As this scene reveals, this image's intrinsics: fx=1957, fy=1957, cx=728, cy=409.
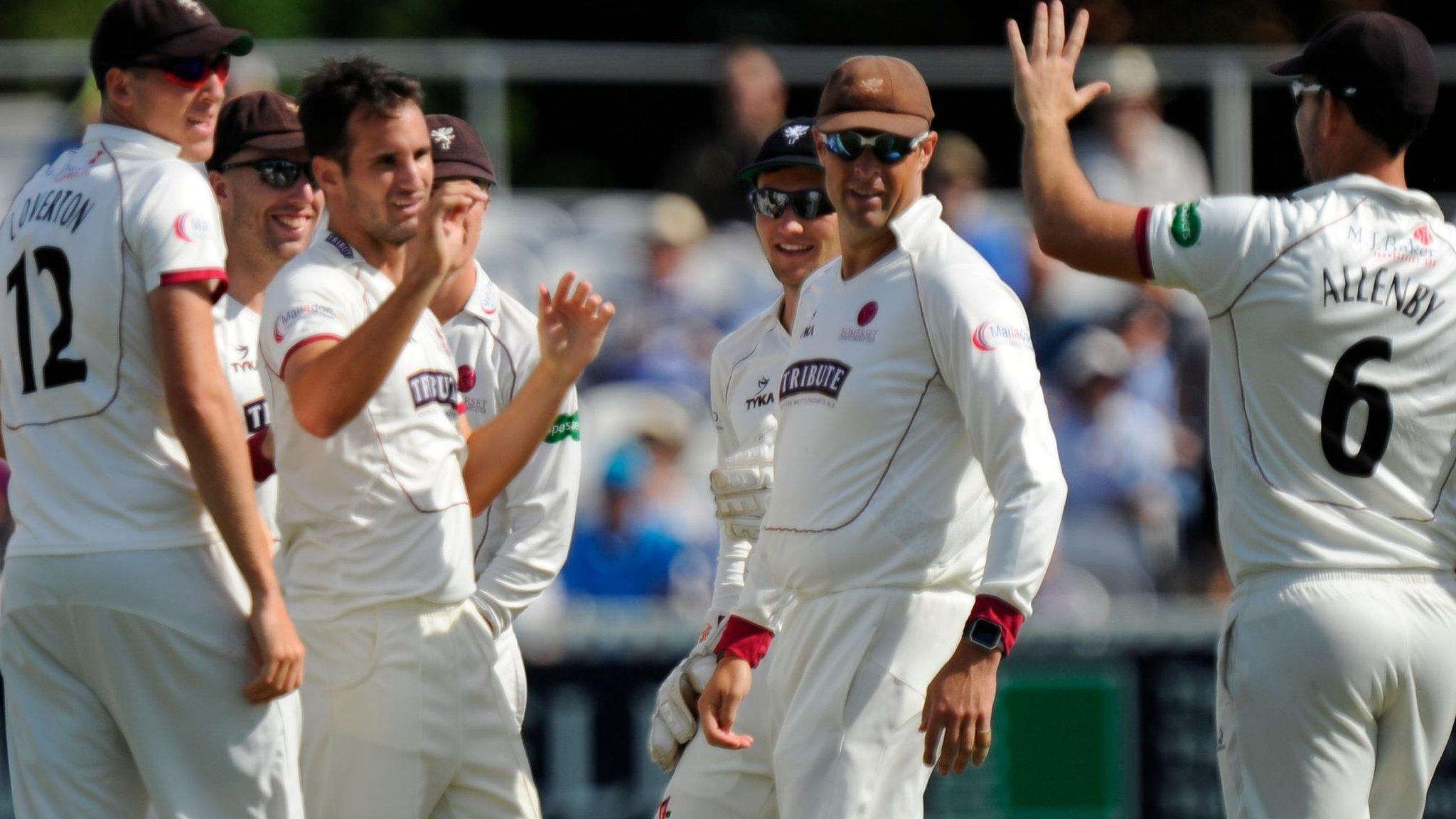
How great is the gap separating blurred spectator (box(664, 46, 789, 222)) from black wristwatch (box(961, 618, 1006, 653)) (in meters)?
6.64

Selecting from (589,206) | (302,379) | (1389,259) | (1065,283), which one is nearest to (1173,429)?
(1065,283)

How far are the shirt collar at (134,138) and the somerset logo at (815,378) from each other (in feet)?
5.37

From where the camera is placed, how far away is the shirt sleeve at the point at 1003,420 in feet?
14.6

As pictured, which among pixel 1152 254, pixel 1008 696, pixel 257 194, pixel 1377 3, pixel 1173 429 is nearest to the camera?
pixel 1152 254

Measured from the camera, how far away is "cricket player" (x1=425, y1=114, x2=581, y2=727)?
19.5 feet

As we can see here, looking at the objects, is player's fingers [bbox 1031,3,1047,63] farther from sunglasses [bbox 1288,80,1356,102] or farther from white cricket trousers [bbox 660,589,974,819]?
white cricket trousers [bbox 660,589,974,819]

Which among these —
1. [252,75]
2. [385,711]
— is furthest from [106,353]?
[252,75]

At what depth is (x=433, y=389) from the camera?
5.05m

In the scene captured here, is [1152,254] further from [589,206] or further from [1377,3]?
[1377,3]

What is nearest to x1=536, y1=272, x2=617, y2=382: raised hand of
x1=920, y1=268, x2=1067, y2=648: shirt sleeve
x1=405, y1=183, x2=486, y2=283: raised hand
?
x1=405, y1=183, x2=486, y2=283: raised hand

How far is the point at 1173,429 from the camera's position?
10750 mm

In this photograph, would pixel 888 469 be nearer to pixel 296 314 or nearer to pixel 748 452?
pixel 748 452

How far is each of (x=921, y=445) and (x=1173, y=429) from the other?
6256 millimetres

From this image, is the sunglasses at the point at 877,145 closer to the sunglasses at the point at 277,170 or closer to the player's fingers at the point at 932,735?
the player's fingers at the point at 932,735
